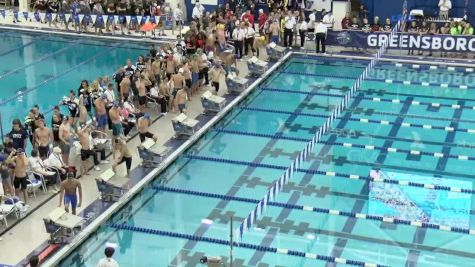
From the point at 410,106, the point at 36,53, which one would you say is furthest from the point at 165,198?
the point at 36,53

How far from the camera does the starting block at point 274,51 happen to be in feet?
68.4

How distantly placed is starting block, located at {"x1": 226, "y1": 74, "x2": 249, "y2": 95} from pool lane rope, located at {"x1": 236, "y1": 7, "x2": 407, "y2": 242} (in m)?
2.30

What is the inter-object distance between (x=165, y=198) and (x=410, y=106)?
22.8ft

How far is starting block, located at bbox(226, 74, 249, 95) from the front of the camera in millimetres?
18087

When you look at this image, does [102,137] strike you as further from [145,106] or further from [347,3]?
[347,3]

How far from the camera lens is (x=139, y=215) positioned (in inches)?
496

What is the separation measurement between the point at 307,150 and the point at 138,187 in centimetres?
350

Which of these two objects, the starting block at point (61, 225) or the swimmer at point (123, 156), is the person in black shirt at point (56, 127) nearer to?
the swimmer at point (123, 156)

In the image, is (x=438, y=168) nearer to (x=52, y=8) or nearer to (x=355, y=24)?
(x=355, y=24)

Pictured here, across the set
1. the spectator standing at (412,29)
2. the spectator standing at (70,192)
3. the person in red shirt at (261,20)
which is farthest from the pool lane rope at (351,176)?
the person in red shirt at (261,20)

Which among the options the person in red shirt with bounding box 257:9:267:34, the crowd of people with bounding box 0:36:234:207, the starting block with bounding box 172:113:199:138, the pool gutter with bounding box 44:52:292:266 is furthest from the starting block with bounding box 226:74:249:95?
the person in red shirt with bounding box 257:9:267:34

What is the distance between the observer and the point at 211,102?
16781 mm

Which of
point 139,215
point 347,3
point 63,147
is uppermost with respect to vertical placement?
point 347,3

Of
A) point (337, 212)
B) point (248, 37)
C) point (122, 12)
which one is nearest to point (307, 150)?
point (337, 212)
